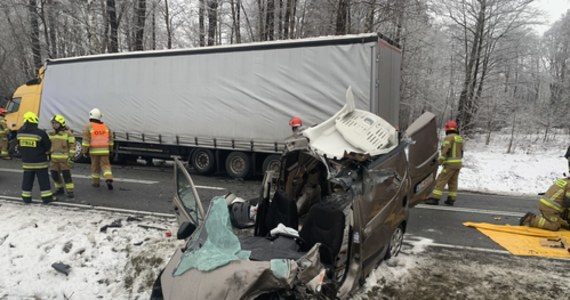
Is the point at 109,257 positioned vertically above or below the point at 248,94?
below

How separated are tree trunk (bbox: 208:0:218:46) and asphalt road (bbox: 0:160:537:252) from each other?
12475mm

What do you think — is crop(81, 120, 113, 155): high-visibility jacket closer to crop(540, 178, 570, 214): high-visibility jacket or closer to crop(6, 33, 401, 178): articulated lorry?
crop(6, 33, 401, 178): articulated lorry

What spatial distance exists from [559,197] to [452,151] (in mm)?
2069

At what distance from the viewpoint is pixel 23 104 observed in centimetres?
1260

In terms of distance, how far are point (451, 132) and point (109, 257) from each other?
6631 mm

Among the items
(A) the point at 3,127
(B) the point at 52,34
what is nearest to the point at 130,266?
(A) the point at 3,127

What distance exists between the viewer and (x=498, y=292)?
155 inches

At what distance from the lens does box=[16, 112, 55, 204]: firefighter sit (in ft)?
21.9

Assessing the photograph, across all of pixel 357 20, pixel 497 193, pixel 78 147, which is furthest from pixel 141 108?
pixel 357 20

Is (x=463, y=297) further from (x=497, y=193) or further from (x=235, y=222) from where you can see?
(x=497, y=193)

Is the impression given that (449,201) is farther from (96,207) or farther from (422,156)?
(96,207)

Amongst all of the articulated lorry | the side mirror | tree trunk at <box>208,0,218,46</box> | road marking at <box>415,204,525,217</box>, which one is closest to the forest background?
tree trunk at <box>208,0,218,46</box>

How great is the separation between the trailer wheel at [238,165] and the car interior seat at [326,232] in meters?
6.36

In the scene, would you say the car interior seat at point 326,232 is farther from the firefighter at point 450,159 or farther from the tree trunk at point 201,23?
the tree trunk at point 201,23
